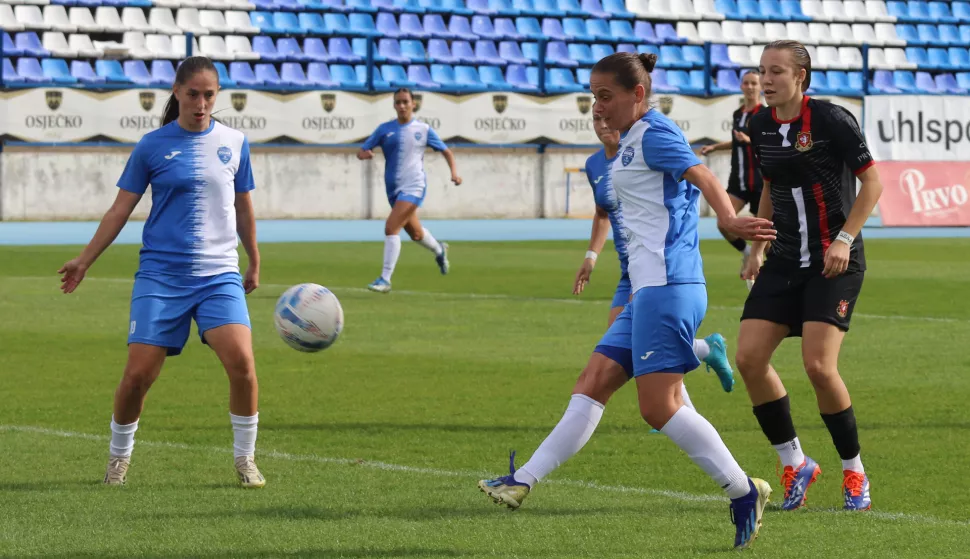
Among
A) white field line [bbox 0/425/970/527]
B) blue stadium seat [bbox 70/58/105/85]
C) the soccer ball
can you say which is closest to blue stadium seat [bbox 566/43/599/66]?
blue stadium seat [bbox 70/58/105/85]

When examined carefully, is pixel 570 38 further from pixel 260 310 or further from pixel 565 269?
pixel 260 310

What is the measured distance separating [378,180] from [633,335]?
2572cm

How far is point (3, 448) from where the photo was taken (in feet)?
24.3

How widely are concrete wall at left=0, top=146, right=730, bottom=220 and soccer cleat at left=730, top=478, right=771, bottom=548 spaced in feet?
79.6

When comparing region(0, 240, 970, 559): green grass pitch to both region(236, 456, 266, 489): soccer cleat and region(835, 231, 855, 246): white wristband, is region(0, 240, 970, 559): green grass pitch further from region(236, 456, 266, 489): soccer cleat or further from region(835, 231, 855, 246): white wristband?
region(835, 231, 855, 246): white wristband

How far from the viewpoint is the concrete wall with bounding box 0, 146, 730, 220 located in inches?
1123

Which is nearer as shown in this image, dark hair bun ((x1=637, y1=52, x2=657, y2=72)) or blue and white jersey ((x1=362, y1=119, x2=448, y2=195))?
dark hair bun ((x1=637, y1=52, x2=657, y2=72))

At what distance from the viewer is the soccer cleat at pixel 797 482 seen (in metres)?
6.07

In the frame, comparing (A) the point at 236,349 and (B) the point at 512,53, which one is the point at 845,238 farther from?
(B) the point at 512,53

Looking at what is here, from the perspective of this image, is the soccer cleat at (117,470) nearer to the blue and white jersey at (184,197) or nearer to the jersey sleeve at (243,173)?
the blue and white jersey at (184,197)

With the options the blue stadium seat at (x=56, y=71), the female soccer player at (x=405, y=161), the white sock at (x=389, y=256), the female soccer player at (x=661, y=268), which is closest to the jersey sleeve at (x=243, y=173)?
the female soccer player at (x=661, y=268)

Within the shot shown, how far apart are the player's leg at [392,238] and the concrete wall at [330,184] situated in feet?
40.3

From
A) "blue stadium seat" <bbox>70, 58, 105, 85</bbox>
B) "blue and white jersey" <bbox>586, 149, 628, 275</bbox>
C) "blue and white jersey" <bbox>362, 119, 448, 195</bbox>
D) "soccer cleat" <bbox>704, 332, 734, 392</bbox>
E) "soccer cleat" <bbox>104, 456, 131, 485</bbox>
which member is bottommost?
"soccer cleat" <bbox>104, 456, 131, 485</bbox>

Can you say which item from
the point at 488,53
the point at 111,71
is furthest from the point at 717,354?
the point at 488,53
